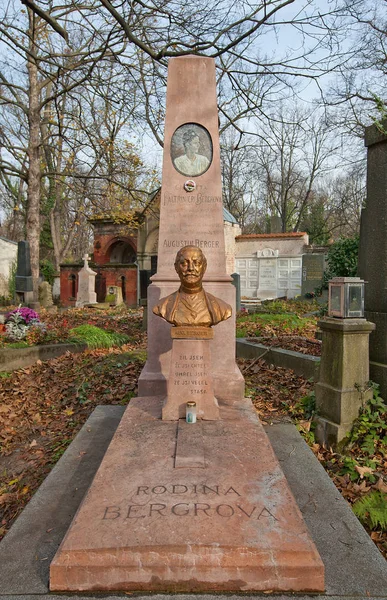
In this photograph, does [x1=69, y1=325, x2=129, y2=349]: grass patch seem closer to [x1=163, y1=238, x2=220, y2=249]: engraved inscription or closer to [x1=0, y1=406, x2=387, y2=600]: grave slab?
[x1=163, y1=238, x2=220, y2=249]: engraved inscription

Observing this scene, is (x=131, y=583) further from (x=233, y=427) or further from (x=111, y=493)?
(x=233, y=427)

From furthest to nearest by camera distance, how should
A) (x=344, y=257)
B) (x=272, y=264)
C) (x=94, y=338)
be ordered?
(x=272, y=264) < (x=344, y=257) < (x=94, y=338)

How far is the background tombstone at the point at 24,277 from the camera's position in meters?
14.0

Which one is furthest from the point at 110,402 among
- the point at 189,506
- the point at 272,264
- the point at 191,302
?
the point at 272,264

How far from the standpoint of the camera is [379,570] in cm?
207

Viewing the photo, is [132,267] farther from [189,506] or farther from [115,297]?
[189,506]

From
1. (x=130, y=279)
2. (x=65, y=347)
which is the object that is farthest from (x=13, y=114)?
(x=65, y=347)

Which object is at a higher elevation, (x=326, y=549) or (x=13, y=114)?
(x=13, y=114)

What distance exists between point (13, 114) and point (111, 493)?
22069mm

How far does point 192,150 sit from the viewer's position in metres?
4.52

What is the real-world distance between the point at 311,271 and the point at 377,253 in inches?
563

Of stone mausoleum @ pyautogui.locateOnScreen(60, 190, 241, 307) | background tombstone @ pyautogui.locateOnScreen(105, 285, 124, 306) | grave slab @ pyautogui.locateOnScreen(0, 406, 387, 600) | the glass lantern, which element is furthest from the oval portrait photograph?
stone mausoleum @ pyautogui.locateOnScreen(60, 190, 241, 307)

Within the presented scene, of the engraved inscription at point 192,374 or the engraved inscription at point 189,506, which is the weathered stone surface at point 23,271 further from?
the engraved inscription at point 189,506

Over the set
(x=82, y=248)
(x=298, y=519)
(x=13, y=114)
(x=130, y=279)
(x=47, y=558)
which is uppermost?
(x=13, y=114)
